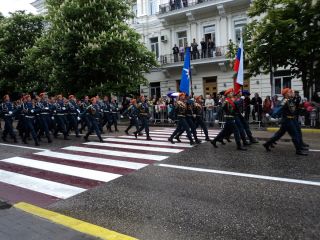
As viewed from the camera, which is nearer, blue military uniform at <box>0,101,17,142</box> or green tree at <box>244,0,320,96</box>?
blue military uniform at <box>0,101,17,142</box>

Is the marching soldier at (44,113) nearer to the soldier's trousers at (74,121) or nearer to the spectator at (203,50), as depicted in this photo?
the soldier's trousers at (74,121)

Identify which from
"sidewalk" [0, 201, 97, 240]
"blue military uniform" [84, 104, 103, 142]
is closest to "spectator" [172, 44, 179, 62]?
"blue military uniform" [84, 104, 103, 142]

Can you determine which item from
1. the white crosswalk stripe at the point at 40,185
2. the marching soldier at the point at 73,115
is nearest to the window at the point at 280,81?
the marching soldier at the point at 73,115

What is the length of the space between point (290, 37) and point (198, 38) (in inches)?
566

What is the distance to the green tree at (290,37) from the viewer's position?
1664 cm

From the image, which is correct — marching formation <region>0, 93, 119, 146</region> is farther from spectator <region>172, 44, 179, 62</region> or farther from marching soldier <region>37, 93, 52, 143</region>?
spectator <region>172, 44, 179, 62</region>

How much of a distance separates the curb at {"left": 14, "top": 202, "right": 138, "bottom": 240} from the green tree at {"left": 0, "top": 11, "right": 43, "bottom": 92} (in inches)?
1150

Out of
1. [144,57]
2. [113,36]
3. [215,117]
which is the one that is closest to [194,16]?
[144,57]

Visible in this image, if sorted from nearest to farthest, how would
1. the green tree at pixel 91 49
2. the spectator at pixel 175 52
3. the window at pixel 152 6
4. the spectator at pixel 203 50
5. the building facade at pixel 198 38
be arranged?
1. the green tree at pixel 91 49
2. the building facade at pixel 198 38
3. the spectator at pixel 203 50
4. the spectator at pixel 175 52
5. the window at pixel 152 6

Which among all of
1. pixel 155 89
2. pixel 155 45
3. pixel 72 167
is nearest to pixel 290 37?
pixel 72 167

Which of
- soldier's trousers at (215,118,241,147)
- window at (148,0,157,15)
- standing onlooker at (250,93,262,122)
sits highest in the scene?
window at (148,0,157,15)

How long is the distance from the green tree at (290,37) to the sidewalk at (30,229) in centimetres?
1406

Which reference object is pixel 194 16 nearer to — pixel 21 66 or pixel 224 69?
pixel 224 69

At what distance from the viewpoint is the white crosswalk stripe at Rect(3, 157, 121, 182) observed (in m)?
8.50
